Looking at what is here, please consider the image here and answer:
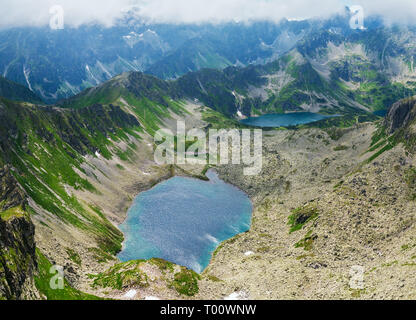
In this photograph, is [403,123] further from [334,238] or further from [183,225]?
[183,225]

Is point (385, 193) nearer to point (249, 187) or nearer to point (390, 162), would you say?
point (390, 162)

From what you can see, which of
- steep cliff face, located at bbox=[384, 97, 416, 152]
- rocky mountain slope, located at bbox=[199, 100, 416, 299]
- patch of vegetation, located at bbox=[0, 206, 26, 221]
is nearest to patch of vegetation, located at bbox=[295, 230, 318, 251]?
rocky mountain slope, located at bbox=[199, 100, 416, 299]

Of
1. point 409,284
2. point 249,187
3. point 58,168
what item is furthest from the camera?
point 249,187

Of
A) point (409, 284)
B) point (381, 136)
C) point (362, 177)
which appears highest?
point (381, 136)

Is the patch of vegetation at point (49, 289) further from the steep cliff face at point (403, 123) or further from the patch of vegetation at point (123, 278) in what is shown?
the steep cliff face at point (403, 123)
